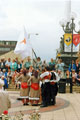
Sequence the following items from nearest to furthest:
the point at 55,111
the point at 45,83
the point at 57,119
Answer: the point at 57,119 → the point at 55,111 → the point at 45,83

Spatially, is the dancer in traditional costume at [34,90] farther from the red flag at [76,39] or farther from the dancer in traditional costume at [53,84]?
the red flag at [76,39]

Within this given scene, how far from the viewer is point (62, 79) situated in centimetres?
1906

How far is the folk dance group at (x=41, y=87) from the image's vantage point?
1225 centimetres

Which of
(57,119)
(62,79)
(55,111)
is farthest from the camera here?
(62,79)

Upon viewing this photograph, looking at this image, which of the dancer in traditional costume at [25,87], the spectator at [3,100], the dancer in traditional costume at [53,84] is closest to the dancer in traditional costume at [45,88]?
the dancer in traditional costume at [53,84]

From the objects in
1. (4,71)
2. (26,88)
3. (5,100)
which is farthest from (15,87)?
(5,100)

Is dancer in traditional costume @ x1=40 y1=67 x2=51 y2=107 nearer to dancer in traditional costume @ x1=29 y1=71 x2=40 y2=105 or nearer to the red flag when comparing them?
dancer in traditional costume @ x1=29 y1=71 x2=40 y2=105

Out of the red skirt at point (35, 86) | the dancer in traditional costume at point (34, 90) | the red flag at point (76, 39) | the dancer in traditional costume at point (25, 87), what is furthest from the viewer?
the red flag at point (76, 39)

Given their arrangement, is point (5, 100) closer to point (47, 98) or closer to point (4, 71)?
point (47, 98)

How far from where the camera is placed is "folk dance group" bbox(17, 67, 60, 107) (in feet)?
40.2

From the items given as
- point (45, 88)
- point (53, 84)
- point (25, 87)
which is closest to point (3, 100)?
point (45, 88)

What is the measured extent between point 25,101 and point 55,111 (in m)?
2.22

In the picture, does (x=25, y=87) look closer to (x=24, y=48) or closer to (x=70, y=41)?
(x=24, y=48)

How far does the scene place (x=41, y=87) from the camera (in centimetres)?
1248
